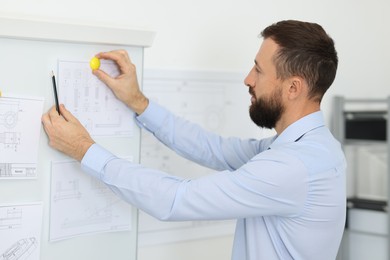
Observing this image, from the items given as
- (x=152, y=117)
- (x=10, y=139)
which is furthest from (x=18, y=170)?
(x=152, y=117)

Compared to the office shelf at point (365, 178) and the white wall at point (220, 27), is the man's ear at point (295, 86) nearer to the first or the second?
the white wall at point (220, 27)

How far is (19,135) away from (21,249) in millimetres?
273

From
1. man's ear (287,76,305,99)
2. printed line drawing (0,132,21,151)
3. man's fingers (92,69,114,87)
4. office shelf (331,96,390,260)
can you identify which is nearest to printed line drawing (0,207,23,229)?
printed line drawing (0,132,21,151)

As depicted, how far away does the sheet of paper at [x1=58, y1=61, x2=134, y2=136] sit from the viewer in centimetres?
129

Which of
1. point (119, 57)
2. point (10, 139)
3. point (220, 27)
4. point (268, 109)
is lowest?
point (10, 139)

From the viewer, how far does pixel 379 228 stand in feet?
8.00

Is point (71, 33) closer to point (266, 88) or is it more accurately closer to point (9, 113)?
point (9, 113)

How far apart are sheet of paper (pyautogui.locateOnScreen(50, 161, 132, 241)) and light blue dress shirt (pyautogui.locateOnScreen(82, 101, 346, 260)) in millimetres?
67

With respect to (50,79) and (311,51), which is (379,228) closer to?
(311,51)

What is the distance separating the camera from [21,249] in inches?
48.8

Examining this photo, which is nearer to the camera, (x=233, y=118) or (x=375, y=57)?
(x=233, y=118)

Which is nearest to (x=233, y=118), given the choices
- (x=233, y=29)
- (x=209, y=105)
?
(x=209, y=105)

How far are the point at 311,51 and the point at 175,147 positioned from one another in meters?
0.54

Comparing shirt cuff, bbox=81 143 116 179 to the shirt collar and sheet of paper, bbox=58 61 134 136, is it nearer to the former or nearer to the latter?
sheet of paper, bbox=58 61 134 136
